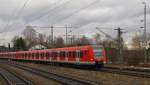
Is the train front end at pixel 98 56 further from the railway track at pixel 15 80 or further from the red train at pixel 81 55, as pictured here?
the railway track at pixel 15 80

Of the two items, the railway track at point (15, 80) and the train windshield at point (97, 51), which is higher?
the train windshield at point (97, 51)

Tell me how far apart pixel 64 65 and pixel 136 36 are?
78201 mm

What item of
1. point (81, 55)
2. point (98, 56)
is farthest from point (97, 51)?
point (81, 55)

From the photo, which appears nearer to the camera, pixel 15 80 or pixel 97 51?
pixel 15 80

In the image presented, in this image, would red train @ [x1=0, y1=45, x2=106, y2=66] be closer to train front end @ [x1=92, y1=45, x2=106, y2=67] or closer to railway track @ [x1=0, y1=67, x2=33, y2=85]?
train front end @ [x1=92, y1=45, x2=106, y2=67]

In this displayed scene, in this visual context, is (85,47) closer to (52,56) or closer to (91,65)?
(91,65)

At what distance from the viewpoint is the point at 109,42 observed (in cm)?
11481

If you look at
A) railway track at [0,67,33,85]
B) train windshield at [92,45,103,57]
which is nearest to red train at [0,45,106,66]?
train windshield at [92,45,103,57]

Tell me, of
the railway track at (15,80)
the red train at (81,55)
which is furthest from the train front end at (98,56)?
the railway track at (15,80)

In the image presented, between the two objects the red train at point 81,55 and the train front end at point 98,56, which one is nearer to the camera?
the train front end at point 98,56

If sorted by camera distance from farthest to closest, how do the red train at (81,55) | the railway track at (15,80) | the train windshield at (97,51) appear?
the train windshield at (97,51), the red train at (81,55), the railway track at (15,80)

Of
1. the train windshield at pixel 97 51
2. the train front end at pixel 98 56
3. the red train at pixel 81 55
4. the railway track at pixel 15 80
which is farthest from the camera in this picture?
the train windshield at pixel 97 51

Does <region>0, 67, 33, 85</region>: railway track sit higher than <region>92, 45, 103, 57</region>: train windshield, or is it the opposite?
<region>92, 45, 103, 57</region>: train windshield

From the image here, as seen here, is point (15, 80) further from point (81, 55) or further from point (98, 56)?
point (81, 55)
